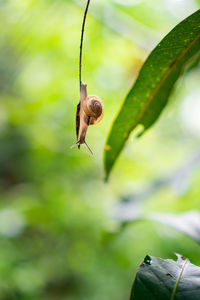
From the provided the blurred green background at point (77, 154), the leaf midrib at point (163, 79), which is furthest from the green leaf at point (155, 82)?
the blurred green background at point (77, 154)

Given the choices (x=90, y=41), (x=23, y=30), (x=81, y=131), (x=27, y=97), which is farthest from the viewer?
(x=27, y=97)

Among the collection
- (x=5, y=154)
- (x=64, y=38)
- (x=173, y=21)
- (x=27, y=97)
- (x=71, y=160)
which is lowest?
(x=5, y=154)

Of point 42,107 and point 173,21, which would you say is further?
point 42,107

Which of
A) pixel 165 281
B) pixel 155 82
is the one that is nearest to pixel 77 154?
pixel 155 82

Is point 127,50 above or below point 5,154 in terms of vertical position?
above

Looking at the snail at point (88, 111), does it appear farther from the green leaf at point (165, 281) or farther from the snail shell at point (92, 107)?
the green leaf at point (165, 281)

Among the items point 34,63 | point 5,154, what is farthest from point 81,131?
point 5,154

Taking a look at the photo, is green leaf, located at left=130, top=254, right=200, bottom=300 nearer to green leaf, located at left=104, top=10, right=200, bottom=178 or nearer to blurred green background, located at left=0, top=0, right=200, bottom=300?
green leaf, located at left=104, top=10, right=200, bottom=178

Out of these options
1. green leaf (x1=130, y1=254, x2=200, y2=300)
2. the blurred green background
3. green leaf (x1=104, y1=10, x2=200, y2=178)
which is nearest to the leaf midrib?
green leaf (x1=104, y1=10, x2=200, y2=178)

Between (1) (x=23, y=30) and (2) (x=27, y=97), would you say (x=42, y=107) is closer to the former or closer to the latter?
(2) (x=27, y=97)
